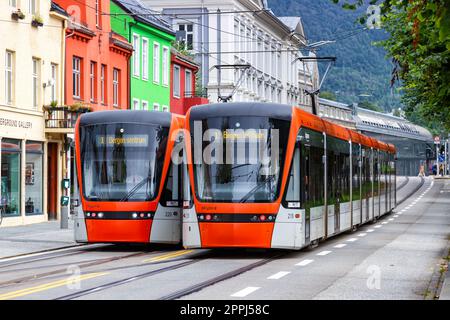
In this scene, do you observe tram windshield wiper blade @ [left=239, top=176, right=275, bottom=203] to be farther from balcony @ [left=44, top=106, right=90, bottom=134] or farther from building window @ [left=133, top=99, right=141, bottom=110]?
building window @ [left=133, top=99, right=141, bottom=110]

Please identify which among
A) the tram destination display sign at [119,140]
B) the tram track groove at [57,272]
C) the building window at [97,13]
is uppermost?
the building window at [97,13]

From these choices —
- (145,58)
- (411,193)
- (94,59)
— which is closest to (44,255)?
(94,59)

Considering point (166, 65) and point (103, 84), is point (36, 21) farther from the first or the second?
point (166, 65)

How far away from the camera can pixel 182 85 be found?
198 ft

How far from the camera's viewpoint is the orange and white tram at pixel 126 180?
22734 millimetres

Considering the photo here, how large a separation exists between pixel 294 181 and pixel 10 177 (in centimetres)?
1848

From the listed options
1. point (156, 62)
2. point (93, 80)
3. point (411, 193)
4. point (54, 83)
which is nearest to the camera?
point (54, 83)

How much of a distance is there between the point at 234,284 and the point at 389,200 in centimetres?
2956

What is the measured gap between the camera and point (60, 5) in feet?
145

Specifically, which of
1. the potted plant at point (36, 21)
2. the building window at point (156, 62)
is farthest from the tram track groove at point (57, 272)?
the building window at point (156, 62)

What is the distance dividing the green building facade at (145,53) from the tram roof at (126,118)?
23.9 meters

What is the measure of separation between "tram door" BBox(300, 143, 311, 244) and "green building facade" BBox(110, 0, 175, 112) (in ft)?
86.4

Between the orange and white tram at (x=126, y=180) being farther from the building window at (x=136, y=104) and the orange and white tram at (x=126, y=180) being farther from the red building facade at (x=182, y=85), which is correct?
the red building facade at (x=182, y=85)

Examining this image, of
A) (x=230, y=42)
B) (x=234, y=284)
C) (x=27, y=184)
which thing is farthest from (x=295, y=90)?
(x=234, y=284)
